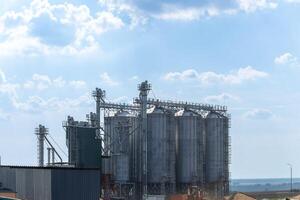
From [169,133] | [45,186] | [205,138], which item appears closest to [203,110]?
[205,138]

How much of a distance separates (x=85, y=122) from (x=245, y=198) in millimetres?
26581

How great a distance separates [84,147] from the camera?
85500 millimetres

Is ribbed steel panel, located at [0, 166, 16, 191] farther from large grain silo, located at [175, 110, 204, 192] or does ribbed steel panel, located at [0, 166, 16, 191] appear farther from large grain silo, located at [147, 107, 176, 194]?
large grain silo, located at [175, 110, 204, 192]

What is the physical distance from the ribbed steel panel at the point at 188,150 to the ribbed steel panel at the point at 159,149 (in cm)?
246

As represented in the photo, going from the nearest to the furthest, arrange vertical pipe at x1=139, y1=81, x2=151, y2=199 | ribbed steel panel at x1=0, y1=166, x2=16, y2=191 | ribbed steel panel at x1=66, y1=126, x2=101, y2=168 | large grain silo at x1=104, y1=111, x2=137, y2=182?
ribbed steel panel at x1=0, y1=166, x2=16, y2=191 < ribbed steel panel at x1=66, y1=126, x2=101, y2=168 < large grain silo at x1=104, y1=111, x2=137, y2=182 < vertical pipe at x1=139, y1=81, x2=151, y2=199

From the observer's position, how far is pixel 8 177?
58938 mm

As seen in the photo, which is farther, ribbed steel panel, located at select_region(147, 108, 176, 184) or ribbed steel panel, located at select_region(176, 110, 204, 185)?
ribbed steel panel, located at select_region(176, 110, 204, 185)

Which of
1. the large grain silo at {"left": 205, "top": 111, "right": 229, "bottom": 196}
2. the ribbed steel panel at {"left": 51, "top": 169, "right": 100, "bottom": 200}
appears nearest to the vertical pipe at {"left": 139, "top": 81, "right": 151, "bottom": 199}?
the large grain silo at {"left": 205, "top": 111, "right": 229, "bottom": 196}

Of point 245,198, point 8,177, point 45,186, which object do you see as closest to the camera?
point 45,186

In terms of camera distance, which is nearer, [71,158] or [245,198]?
[245,198]

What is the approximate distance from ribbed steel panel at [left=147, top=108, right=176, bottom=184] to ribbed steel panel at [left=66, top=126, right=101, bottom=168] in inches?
321

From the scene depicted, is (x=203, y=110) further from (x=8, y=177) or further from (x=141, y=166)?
(x=8, y=177)

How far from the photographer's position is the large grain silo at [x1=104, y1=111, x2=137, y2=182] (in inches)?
3463

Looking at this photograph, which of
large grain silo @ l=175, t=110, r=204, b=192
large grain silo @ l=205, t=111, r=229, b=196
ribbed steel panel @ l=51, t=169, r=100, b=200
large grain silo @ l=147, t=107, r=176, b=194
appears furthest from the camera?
large grain silo @ l=205, t=111, r=229, b=196
